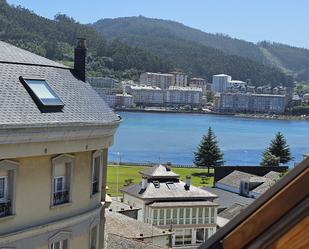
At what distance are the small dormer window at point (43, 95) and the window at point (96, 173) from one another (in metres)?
1.39

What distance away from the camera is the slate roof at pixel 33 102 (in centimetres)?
891

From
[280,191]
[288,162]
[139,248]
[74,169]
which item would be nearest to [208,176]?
[288,162]

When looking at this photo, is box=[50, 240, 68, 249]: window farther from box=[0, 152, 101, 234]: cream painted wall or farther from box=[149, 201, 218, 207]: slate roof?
box=[149, 201, 218, 207]: slate roof

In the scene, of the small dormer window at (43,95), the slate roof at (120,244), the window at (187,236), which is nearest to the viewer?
the small dormer window at (43,95)

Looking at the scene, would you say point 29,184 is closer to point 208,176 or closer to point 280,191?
point 280,191

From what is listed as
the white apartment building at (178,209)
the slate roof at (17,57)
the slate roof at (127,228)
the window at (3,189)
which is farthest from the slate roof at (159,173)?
the window at (3,189)

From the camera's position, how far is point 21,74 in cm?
1011

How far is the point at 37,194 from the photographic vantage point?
31.0 feet

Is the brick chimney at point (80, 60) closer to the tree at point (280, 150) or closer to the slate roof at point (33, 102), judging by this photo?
the slate roof at point (33, 102)

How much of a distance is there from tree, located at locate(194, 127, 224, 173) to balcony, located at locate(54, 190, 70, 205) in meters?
64.3

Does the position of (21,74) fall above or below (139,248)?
above

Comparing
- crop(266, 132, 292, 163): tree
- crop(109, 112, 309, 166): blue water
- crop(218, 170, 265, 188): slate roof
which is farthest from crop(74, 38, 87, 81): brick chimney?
crop(109, 112, 309, 166): blue water

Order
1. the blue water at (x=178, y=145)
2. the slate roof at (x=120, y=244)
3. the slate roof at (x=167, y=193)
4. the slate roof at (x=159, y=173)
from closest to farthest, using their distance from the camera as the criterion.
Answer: the slate roof at (x=120, y=244) → the slate roof at (x=167, y=193) → the slate roof at (x=159, y=173) → the blue water at (x=178, y=145)

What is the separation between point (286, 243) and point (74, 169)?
8.54 meters
